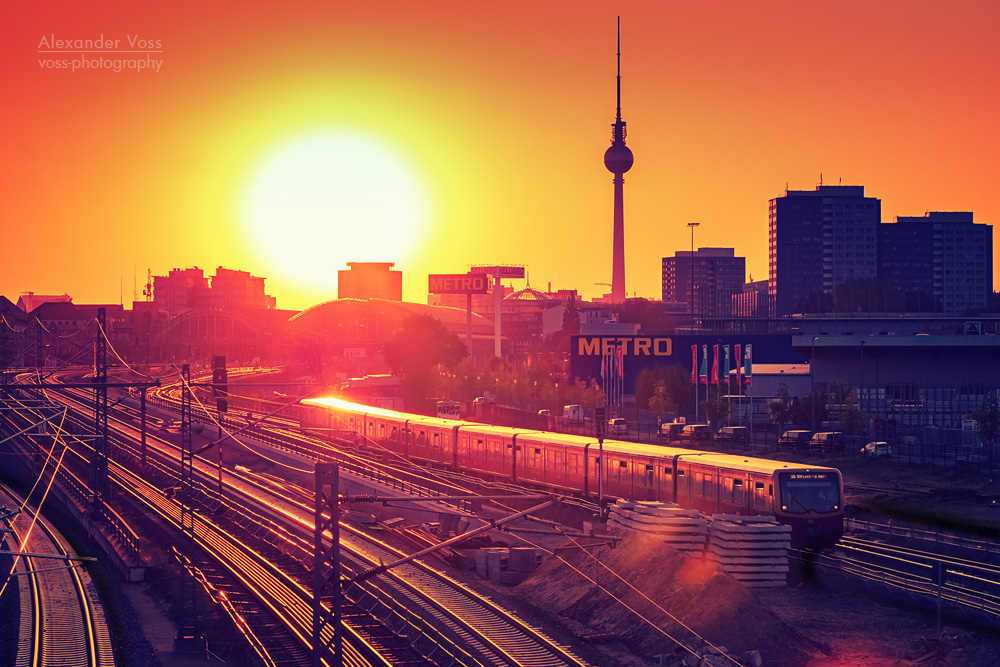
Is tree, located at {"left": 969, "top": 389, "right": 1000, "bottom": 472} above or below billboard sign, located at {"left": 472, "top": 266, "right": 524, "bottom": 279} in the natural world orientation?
below

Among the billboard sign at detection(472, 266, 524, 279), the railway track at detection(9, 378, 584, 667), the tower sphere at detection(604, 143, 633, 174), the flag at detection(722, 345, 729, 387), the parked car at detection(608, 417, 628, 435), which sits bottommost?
the railway track at detection(9, 378, 584, 667)

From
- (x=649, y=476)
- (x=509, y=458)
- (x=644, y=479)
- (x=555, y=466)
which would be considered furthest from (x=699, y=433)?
(x=649, y=476)

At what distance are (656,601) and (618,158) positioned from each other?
161 meters

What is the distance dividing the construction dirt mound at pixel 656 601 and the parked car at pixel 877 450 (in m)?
28.7

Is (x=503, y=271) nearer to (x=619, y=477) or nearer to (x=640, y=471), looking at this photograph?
(x=619, y=477)

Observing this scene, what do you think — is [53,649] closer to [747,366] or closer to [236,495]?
[236,495]

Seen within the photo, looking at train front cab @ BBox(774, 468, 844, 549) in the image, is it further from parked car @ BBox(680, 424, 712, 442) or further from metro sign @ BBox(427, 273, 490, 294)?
metro sign @ BBox(427, 273, 490, 294)

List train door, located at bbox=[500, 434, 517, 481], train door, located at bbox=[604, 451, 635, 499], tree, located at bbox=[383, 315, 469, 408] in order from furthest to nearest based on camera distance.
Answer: tree, located at bbox=[383, 315, 469, 408], train door, located at bbox=[500, 434, 517, 481], train door, located at bbox=[604, 451, 635, 499]

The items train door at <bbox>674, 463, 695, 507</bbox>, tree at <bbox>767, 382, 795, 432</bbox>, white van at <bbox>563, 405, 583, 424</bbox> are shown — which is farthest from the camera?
white van at <bbox>563, 405, 583, 424</bbox>

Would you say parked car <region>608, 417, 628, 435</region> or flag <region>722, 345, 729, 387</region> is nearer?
parked car <region>608, 417, 628, 435</region>

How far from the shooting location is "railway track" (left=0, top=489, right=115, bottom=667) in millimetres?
27266

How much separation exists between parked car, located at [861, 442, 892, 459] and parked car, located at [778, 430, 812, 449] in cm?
385

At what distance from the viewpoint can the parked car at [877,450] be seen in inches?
2164

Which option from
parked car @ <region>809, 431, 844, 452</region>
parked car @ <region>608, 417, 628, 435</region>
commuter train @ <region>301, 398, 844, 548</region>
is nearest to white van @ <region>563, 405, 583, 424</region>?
parked car @ <region>608, 417, 628, 435</region>
